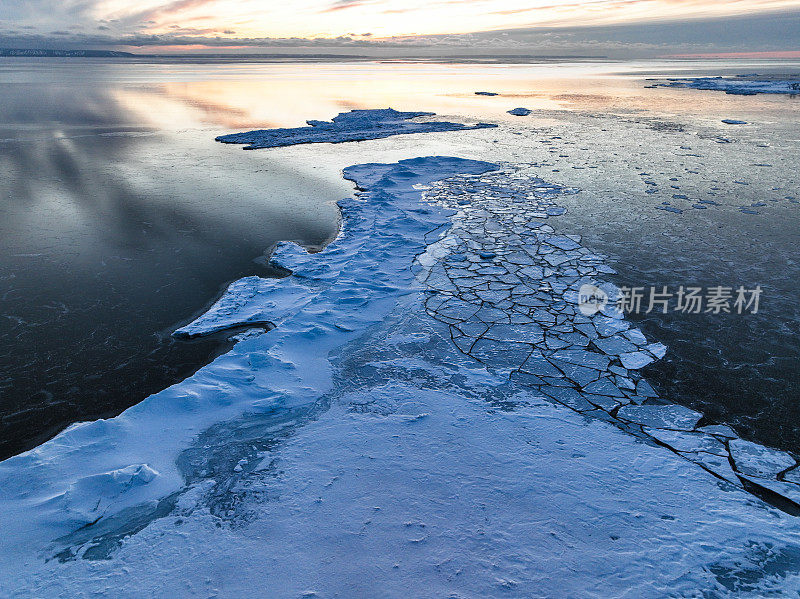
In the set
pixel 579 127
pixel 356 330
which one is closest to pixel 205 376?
pixel 356 330

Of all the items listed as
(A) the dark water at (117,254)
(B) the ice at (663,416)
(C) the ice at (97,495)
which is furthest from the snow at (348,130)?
(B) the ice at (663,416)

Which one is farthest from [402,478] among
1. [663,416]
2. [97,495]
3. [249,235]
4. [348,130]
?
[348,130]

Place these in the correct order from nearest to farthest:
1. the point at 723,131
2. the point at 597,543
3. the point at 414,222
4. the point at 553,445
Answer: the point at 597,543, the point at 553,445, the point at 414,222, the point at 723,131

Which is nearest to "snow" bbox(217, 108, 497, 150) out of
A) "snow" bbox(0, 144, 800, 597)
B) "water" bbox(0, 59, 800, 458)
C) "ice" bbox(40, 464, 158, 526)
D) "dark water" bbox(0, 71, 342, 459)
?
"water" bbox(0, 59, 800, 458)

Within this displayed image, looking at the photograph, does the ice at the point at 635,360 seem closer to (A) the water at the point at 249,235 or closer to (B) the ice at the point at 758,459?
(A) the water at the point at 249,235

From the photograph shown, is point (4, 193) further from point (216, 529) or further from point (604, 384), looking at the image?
point (604, 384)

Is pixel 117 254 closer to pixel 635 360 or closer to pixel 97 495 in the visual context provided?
Result: pixel 97 495
